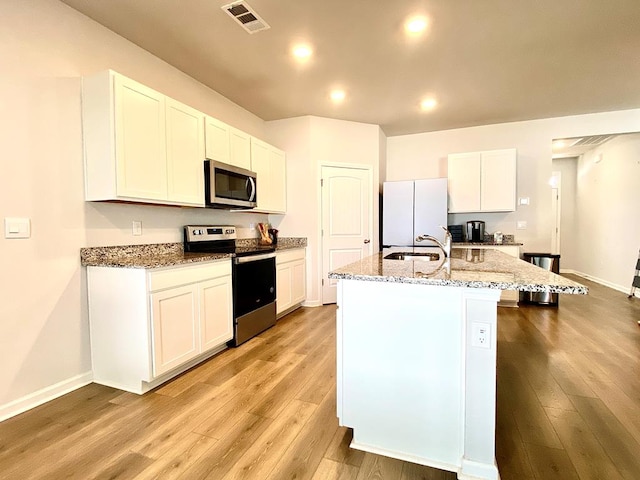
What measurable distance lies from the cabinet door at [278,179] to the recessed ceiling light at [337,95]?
38.7 inches

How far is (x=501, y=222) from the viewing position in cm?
480

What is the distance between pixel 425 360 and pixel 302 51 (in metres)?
2.61

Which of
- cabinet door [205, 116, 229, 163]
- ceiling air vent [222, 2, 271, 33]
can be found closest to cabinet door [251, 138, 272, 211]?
cabinet door [205, 116, 229, 163]

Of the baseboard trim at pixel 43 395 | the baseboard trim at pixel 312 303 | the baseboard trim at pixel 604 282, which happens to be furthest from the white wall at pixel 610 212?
the baseboard trim at pixel 43 395

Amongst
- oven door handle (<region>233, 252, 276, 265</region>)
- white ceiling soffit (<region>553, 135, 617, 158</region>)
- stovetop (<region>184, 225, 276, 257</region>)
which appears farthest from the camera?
white ceiling soffit (<region>553, 135, 617, 158</region>)

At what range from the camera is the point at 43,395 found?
2.01 metres

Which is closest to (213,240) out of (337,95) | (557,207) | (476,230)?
(337,95)

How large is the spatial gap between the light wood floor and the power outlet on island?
609mm

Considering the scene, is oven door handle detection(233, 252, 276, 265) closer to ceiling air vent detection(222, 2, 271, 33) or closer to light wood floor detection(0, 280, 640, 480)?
light wood floor detection(0, 280, 640, 480)

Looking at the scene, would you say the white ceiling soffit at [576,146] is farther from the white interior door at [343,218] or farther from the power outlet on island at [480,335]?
the power outlet on island at [480,335]

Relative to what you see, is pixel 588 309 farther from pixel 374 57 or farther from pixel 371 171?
pixel 374 57

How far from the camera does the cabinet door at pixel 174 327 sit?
2125 mm

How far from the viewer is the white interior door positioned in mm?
4410

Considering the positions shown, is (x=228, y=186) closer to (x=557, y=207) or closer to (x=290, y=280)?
(x=290, y=280)
